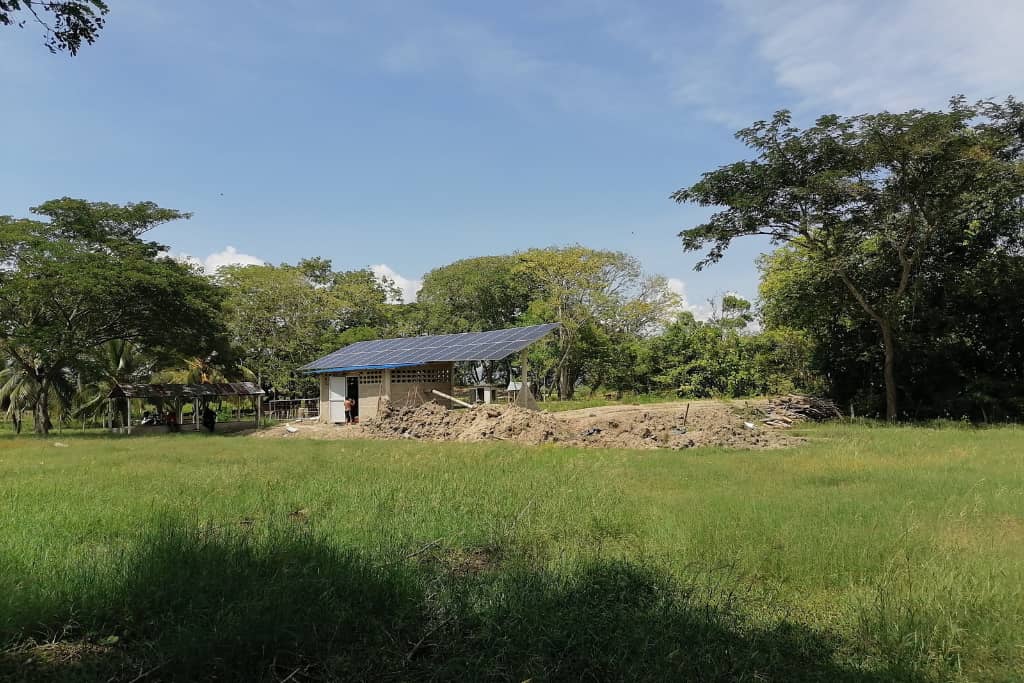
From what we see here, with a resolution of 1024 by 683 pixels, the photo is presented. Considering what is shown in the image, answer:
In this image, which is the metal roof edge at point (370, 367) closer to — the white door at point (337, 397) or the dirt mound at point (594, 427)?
the white door at point (337, 397)

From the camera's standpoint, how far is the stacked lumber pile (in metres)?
21.1

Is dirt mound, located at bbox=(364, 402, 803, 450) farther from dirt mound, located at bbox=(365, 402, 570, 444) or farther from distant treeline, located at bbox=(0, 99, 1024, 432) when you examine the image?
distant treeline, located at bbox=(0, 99, 1024, 432)

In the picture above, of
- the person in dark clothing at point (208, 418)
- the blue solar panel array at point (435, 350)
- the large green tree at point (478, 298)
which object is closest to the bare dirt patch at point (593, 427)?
the blue solar panel array at point (435, 350)

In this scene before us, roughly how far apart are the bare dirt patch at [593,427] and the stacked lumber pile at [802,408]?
832 mm

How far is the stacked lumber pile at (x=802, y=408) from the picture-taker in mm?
21150

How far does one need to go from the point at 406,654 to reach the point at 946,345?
2145cm

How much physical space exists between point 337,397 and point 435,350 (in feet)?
17.3


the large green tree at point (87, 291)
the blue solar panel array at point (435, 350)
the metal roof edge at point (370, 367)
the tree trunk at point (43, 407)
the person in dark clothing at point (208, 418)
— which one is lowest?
the person in dark clothing at point (208, 418)

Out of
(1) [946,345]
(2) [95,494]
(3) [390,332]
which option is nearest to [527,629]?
(2) [95,494]

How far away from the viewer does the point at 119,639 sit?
3.77m

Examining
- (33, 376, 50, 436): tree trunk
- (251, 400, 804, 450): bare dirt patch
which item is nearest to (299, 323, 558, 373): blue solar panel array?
(251, 400, 804, 450): bare dirt patch

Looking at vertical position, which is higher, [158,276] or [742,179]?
[742,179]

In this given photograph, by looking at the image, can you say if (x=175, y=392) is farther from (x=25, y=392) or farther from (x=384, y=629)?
(x=384, y=629)

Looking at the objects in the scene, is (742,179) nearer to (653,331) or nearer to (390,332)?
(653,331)
